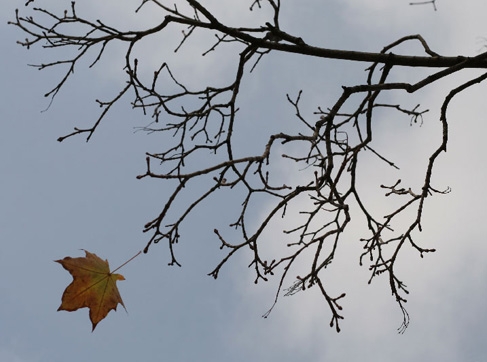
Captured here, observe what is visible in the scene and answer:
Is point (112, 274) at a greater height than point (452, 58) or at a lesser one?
lesser

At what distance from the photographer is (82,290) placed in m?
3.06

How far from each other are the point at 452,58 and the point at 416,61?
25 centimetres

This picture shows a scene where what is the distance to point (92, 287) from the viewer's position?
310cm

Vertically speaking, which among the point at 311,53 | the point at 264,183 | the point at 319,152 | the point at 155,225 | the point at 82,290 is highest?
the point at 311,53

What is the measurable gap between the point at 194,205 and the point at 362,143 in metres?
1.68

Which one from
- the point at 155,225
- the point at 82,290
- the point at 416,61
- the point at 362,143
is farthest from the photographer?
the point at 362,143

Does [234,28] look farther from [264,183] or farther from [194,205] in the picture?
[194,205]

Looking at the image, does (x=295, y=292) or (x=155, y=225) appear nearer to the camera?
(x=155, y=225)

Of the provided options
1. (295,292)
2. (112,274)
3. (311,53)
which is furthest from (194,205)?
(311,53)

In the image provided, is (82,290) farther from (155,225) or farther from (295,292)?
(295,292)

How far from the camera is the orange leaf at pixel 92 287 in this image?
9.91 ft

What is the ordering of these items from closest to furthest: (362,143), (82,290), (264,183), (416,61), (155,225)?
(82,290) → (155,225) → (264,183) → (416,61) → (362,143)

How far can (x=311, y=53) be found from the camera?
157 inches

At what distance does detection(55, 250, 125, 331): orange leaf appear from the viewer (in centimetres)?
302
